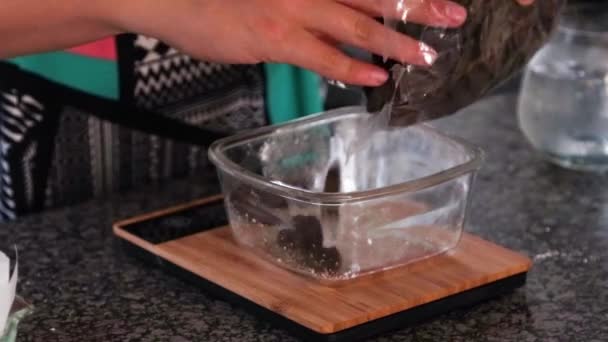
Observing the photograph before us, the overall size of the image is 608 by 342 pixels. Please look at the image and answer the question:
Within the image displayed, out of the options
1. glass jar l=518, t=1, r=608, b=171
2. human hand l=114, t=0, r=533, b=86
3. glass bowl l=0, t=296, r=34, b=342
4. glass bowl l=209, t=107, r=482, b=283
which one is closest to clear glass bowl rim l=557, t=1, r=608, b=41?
glass jar l=518, t=1, r=608, b=171

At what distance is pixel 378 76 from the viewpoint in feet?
2.96

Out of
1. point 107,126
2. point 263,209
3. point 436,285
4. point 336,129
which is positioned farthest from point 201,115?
point 436,285

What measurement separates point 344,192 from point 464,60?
0.16 meters

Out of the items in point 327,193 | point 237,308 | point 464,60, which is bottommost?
point 237,308

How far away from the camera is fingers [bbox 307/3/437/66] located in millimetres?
891

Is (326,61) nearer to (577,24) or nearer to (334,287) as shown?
(334,287)

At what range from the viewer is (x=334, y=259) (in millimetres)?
944

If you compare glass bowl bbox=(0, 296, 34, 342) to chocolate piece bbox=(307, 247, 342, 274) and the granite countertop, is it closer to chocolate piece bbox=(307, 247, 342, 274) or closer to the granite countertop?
the granite countertop

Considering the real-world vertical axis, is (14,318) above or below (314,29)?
below

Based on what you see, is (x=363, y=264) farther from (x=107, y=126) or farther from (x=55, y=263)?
(x=107, y=126)

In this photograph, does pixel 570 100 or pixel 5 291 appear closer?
pixel 5 291

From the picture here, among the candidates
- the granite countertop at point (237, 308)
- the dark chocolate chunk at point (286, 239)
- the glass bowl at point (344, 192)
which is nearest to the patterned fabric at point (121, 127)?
the granite countertop at point (237, 308)

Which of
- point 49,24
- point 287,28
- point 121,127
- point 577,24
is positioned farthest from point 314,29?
point 577,24

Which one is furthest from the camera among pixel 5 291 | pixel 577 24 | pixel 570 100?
pixel 577 24
